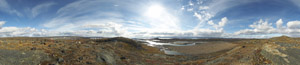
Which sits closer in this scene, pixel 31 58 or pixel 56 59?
pixel 31 58

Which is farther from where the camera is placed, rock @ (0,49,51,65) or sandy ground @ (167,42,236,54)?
sandy ground @ (167,42,236,54)

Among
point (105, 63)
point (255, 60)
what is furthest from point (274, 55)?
point (105, 63)

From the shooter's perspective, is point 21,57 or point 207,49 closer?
point 21,57

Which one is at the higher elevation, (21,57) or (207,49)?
(21,57)

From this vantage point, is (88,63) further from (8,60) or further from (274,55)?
(274,55)

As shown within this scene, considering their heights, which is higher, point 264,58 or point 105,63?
point 264,58

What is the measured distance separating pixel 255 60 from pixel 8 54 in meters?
54.3

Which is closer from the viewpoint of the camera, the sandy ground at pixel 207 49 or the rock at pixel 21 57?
the rock at pixel 21 57

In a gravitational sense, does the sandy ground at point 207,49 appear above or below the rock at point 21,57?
below

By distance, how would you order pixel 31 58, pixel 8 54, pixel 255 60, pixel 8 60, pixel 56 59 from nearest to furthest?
1. pixel 8 60
2. pixel 8 54
3. pixel 31 58
4. pixel 255 60
5. pixel 56 59

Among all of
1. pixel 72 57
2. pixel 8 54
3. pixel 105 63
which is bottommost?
pixel 105 63

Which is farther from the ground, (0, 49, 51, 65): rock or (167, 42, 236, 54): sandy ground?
(0, 49, 51, 65): rock

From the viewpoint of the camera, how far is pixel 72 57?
3488cm

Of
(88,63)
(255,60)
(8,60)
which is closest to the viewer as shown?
(8,60)
